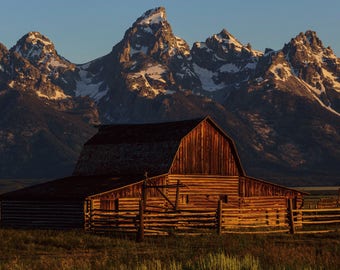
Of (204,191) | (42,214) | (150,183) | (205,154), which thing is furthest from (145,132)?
(42,214)

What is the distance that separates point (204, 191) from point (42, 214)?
11218 millimetres

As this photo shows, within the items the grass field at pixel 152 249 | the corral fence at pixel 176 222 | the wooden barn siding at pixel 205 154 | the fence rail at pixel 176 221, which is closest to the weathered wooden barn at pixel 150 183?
the wooden barn siding at pixel 205 154

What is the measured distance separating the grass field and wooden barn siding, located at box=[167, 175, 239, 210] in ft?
46.2

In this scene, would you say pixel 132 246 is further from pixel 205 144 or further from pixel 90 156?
pixel 90 156

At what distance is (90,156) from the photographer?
62562mm

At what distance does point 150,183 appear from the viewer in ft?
174

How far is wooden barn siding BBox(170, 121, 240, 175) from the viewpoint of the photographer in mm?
56750

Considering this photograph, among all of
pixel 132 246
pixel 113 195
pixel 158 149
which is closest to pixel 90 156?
pixel 158 149

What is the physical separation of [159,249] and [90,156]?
29051 millimetres

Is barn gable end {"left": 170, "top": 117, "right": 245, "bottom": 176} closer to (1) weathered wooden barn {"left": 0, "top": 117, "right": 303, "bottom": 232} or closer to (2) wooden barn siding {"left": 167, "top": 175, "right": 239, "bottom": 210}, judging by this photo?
(1) weathered wooden barn {"left": 0, "top": 117, "right": 303, "bottom": 232}

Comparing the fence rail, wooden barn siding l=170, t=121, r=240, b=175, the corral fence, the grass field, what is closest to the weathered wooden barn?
wooden barn siding l=170, t=121, r=240, b=175

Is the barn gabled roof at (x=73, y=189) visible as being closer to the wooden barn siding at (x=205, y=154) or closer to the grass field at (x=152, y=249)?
the wooden barn siding at (x=205, y=154)

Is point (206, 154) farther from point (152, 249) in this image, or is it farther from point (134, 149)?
point (152, 249)

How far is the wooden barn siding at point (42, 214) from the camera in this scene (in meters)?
50.3
